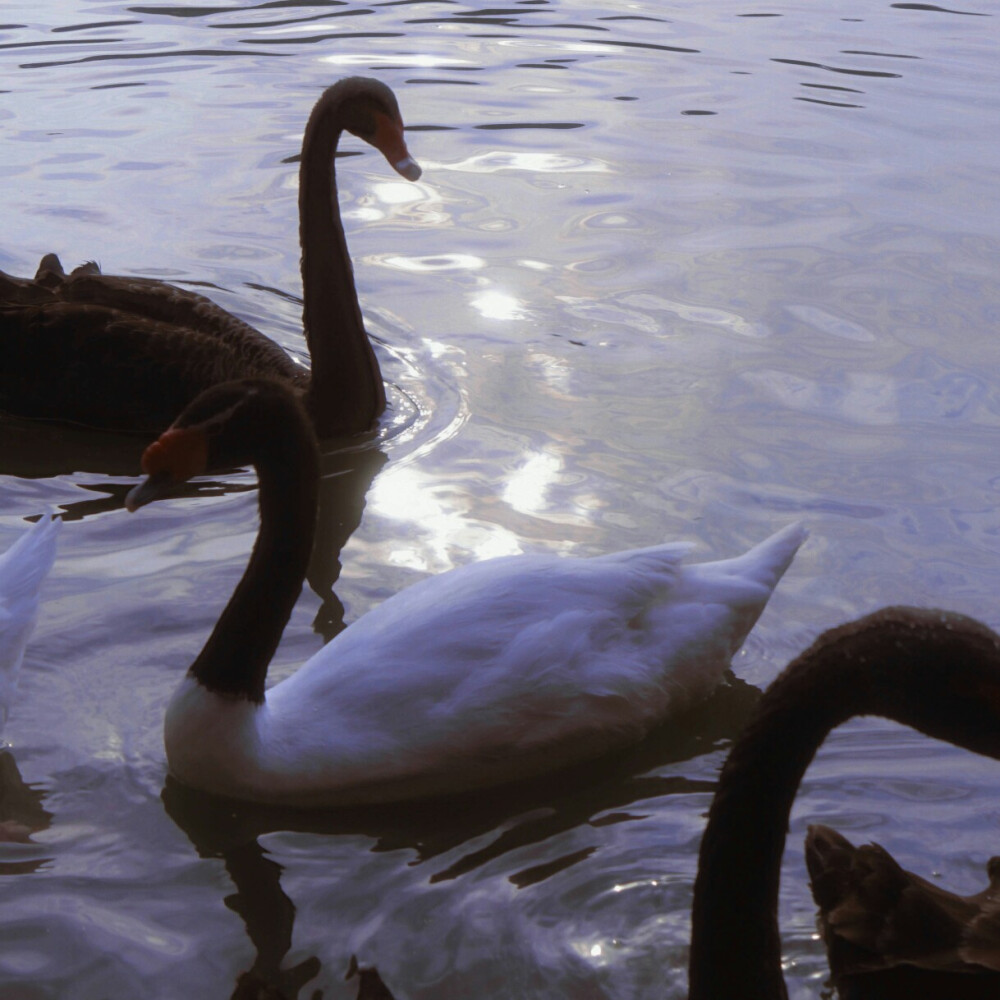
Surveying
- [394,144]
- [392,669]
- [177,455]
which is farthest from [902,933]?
[394,144]

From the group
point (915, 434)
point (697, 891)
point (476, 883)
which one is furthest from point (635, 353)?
point (697, 891)

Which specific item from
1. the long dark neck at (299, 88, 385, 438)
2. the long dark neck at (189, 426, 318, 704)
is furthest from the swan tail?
the long dark neck at (299, 88, 385, 438)

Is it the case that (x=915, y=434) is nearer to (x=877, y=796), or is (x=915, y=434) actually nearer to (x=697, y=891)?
(x=877, y=796)

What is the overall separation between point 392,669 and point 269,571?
38cm

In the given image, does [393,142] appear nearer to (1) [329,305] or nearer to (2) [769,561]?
(1) [329,305]

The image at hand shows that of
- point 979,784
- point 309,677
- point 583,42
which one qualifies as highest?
point 583,42

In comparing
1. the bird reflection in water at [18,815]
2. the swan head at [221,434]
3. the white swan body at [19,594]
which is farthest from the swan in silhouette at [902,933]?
the white swan body at [19,594]

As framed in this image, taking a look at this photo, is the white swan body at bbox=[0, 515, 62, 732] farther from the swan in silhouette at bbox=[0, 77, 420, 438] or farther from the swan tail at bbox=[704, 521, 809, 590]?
the swan tail at bbox=[704, 521, 809, 590]

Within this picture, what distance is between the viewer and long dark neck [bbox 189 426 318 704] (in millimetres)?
3590

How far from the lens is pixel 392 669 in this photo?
3592mm

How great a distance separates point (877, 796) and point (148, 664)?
76.8 inches

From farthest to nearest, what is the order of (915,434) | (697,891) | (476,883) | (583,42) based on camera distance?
(583,42), (915,434), (476,883), (697,891)

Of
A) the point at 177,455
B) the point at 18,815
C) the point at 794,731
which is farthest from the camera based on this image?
the point at 18,815

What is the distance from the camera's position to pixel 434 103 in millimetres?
10586
